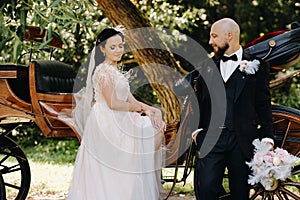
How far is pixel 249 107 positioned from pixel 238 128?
178 millimetres

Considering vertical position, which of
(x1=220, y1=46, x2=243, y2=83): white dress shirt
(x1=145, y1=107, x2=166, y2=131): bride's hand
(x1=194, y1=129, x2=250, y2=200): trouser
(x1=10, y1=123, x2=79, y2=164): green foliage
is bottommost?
(x1=10, y1=123, x2=79, y2=164): green foliage

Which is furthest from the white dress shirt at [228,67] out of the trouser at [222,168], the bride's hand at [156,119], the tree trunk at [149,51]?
the tree trunk at [149,51]

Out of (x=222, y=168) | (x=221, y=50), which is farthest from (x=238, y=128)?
(x=221, y=50)

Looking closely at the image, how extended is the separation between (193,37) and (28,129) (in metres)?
3.87

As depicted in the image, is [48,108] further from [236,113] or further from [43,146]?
[43,146]

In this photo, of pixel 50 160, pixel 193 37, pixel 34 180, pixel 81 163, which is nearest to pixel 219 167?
pixel 81 163

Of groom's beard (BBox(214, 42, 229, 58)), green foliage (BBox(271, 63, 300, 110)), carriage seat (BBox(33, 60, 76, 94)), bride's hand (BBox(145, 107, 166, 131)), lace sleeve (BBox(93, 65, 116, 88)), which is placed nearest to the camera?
groom's beard (BBox(214, 42, 229, 58))

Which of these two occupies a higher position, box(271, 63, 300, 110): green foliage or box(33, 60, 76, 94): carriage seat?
box(33, 60, 76, 94): carriage seat

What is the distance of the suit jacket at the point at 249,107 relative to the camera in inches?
161

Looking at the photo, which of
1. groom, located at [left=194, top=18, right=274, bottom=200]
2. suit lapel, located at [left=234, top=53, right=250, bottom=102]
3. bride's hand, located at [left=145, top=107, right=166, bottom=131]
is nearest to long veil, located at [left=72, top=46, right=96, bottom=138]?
bride's hand, located at [left=145, top=107, right=166, bottom=131]

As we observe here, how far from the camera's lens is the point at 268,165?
4.00 metres

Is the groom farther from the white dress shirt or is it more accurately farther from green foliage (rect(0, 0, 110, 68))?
green foliage (rect(0, 0, 110, 68))

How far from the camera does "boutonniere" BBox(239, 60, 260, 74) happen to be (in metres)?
4.07

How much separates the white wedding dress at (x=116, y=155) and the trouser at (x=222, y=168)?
1.71 ft
